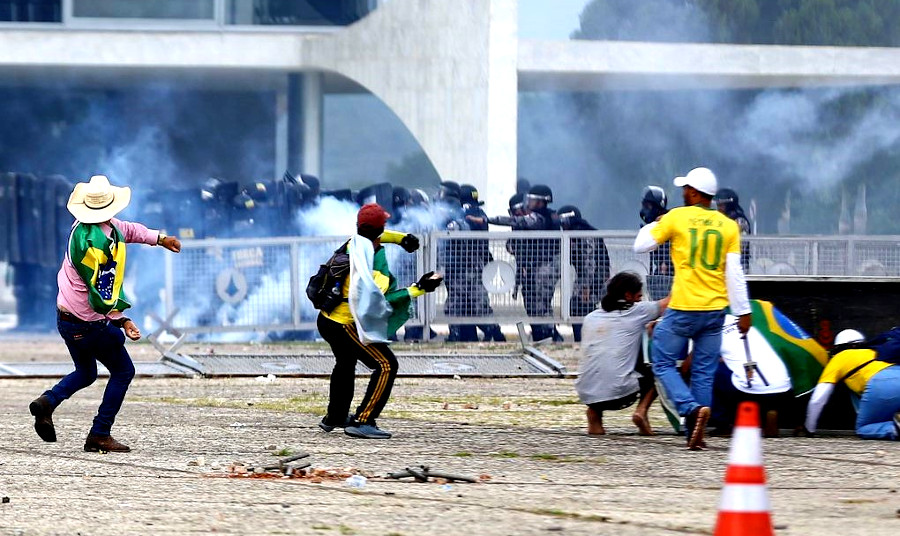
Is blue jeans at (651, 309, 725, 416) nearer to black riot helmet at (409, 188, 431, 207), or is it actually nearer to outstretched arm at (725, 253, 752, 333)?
outstretched arm at (725, 253, 752, 333)

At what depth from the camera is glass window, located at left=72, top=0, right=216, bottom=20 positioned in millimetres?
33938

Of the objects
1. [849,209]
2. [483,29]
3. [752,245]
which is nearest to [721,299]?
[752,245]

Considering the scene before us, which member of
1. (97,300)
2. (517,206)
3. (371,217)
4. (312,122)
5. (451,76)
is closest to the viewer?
(97,300)

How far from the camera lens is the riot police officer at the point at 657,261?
14.9 m

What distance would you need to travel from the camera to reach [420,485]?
26.3ft

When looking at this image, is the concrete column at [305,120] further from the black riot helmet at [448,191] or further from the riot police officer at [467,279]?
the riot police officer at [467,279]

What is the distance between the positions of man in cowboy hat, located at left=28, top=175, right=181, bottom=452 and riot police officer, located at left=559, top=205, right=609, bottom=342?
769 cm

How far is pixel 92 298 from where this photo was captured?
9383 mm

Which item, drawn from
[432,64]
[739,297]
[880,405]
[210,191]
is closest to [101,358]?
[739,297]

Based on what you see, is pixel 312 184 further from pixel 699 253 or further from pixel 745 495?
pixel 745 495

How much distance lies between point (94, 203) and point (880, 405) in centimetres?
469

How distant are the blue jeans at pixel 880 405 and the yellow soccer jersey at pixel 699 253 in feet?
3.37

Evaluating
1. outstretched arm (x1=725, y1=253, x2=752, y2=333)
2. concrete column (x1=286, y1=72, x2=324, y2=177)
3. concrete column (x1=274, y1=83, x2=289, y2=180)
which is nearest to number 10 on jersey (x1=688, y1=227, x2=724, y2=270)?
outstretched arm (x1=725, y1=253, x2=752, y2=333)

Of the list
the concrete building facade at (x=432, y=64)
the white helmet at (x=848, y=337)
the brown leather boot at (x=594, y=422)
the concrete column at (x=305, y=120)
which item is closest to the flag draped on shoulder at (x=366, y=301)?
the brown leather boot at (x=594, y=422)
